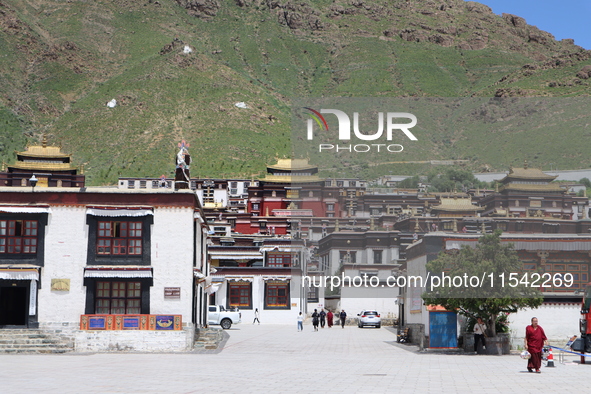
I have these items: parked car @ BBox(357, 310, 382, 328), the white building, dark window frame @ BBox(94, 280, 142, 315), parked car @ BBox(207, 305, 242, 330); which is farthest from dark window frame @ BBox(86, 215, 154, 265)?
parked car @ BBox(357, 310, 382, 328)

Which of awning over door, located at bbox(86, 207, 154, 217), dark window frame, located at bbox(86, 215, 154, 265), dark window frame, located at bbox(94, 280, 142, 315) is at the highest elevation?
awning over door, located at bbox(86, 207, 154, 217)

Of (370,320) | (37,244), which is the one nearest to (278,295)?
(370,320)

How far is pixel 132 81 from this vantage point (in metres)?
151

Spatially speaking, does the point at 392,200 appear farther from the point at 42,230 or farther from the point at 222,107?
the point at 222,107

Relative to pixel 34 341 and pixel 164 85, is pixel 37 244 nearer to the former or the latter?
pixel 34 341

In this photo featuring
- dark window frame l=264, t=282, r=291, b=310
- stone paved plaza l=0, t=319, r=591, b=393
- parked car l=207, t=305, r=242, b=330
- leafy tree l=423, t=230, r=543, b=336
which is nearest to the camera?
stone paved plaza l=0, t=319, r=591, b=393

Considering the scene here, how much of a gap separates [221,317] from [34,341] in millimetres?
20800

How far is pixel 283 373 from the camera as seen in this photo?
65.2 feet

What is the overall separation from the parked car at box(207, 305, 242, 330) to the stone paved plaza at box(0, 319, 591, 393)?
61.2 ft

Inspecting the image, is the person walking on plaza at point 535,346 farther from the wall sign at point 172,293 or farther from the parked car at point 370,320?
the parked car at point 370,320

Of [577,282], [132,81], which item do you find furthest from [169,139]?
[577,282]

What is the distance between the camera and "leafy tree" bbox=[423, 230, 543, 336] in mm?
27359

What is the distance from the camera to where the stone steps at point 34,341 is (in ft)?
89.1

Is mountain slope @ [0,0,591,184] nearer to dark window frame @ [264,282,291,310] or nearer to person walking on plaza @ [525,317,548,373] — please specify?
dark window frame @ [264,282,291,310]
